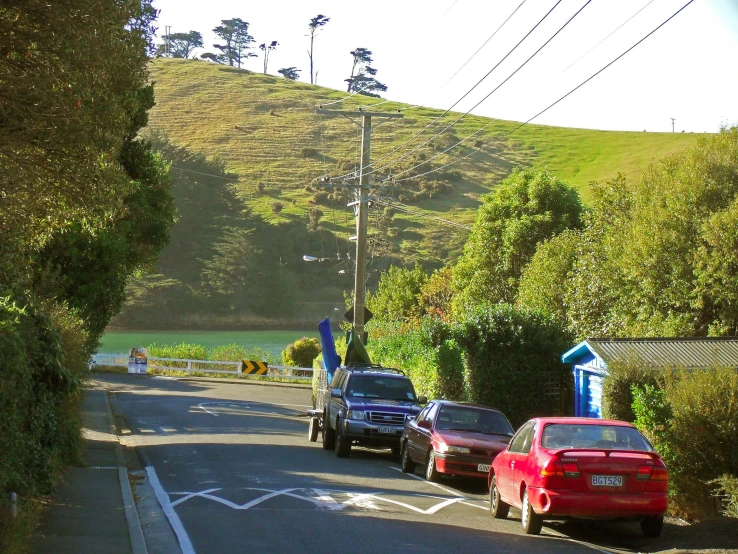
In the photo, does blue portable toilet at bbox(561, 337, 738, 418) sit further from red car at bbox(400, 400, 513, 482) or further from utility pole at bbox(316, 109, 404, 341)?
utility pole at bbox(316, 109, 404, 341)

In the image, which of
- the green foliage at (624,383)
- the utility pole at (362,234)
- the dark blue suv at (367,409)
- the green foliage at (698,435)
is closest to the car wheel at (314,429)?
the dark blue suv at (367,409)

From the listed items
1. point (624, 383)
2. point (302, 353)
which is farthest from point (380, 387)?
point (302, 353)

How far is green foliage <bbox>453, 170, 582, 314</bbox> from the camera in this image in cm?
4256

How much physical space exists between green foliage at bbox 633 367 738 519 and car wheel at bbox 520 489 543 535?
8.81ft

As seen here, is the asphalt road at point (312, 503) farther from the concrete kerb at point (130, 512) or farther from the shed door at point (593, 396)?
the shed door at point (593, 396)

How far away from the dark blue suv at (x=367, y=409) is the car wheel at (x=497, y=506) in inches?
264

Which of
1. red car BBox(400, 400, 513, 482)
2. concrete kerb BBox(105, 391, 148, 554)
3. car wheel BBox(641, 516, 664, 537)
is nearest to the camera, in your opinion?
concrete kerb BBox(105, 391, 148, 554)

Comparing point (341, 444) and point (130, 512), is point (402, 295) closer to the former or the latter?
point (341, 444)

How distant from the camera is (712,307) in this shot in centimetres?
2567

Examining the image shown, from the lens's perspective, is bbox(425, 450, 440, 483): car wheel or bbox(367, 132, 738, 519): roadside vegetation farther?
bbox(425, 450, 440, 483): car wheel

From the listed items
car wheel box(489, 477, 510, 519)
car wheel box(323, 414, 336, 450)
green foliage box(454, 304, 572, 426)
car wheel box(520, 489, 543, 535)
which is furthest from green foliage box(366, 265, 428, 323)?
car wheel box(520, 489, 543, 535)

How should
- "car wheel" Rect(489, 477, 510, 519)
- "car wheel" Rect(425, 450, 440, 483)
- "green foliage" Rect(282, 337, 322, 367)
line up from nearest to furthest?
"car wheel" Rect(489, 477, 510, 519)
"car wheel" Rect(425, 450, 440, 483)
"green foliage" Rect(282, 337, 322, 367)

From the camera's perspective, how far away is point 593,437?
12109mm

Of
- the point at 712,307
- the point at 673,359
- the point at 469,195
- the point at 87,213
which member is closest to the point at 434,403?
the point at 673,359
